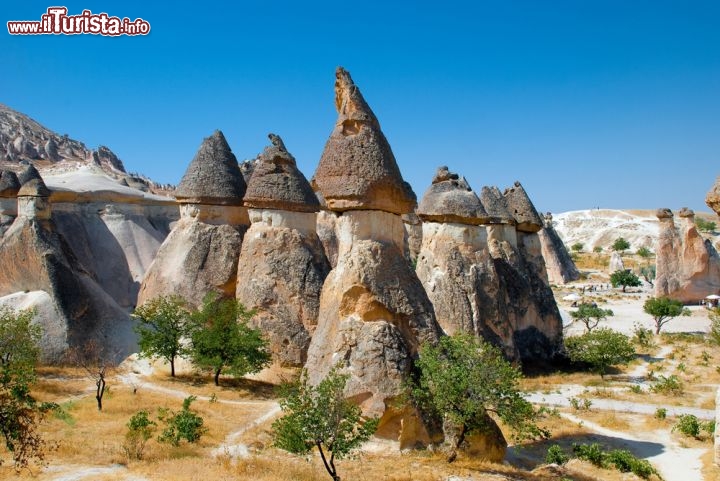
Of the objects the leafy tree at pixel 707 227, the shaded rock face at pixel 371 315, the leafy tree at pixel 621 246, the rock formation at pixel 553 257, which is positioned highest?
the leafy tree at pixel 707 227

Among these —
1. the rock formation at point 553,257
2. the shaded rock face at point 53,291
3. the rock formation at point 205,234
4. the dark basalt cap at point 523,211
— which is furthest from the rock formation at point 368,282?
the rock formation at point 553,257

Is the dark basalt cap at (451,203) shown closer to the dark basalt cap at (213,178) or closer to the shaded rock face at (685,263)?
the dark basalt cap at (213,178)

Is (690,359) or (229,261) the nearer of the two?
(229,261)

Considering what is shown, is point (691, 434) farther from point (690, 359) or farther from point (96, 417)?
point (96, 417)

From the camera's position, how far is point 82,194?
2119cm

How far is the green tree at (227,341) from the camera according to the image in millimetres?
11414

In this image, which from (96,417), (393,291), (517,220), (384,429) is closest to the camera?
(384,429)

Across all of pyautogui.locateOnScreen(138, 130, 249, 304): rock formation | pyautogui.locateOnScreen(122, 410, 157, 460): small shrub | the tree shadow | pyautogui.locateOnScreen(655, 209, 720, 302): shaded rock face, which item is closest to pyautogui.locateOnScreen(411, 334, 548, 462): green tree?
the tree shadow

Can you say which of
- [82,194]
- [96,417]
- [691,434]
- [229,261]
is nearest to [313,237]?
[229,261]

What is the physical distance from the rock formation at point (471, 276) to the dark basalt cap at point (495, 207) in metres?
0.71

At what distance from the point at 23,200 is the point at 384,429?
37.1 feet

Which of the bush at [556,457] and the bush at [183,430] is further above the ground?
the bush at [183,430]

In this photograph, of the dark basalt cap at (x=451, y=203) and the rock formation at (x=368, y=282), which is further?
the dark basalt cap at (x=451, y=203)

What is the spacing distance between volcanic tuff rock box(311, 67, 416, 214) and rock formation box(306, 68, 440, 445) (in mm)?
15
